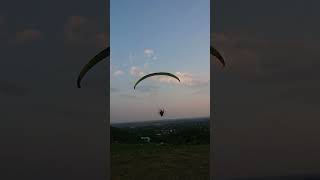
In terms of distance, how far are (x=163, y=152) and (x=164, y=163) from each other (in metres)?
0.78

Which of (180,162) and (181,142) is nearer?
(181,142)

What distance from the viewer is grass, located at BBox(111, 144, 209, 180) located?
1456 cm

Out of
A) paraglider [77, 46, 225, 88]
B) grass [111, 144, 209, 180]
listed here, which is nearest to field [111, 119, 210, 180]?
grass [111, 144, 209, 180]

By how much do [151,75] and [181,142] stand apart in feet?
14.3

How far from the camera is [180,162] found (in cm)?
1572

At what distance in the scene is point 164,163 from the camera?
15.3 meters

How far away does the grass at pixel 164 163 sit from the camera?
14.6 meters
